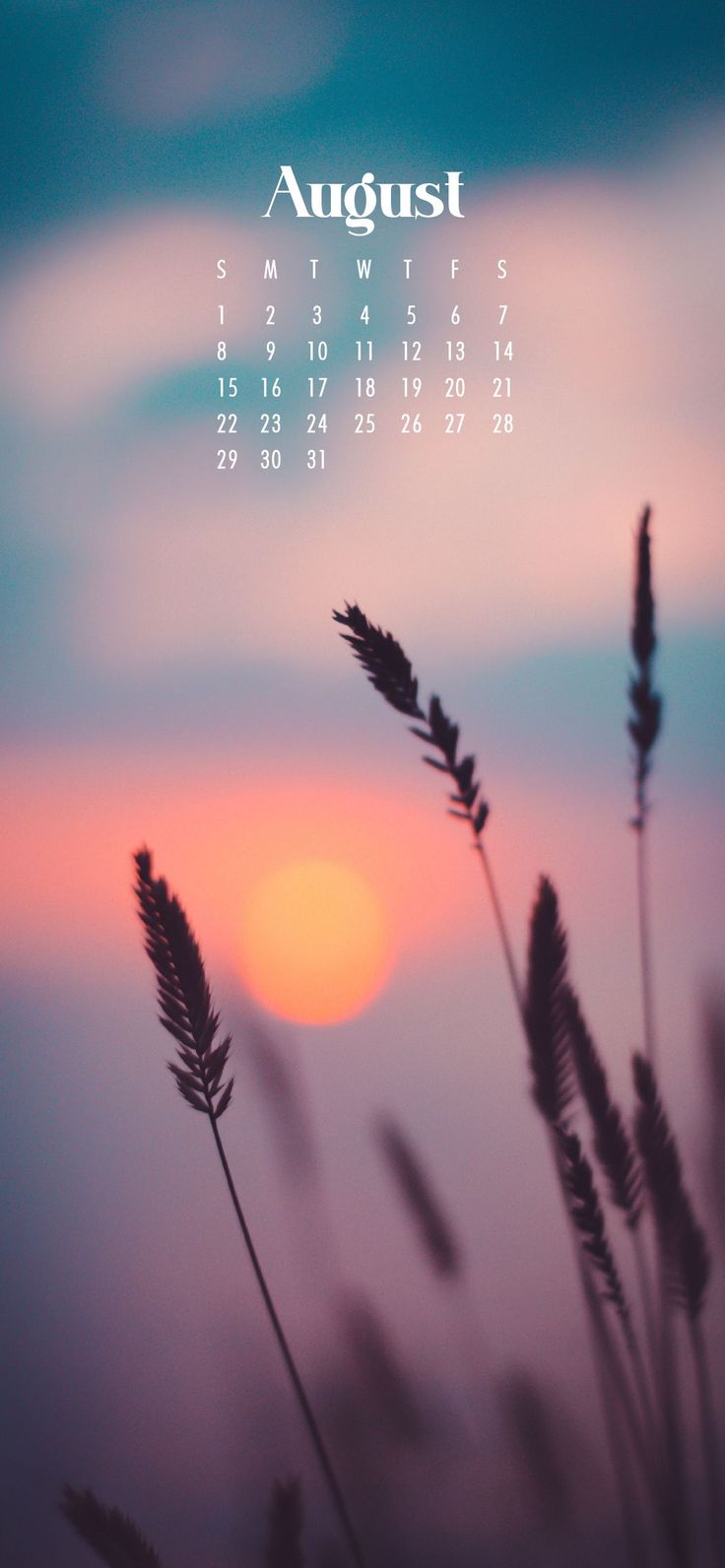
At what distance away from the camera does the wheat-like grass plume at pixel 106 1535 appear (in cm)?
35

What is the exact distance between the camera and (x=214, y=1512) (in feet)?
3.08

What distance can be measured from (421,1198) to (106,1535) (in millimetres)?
416

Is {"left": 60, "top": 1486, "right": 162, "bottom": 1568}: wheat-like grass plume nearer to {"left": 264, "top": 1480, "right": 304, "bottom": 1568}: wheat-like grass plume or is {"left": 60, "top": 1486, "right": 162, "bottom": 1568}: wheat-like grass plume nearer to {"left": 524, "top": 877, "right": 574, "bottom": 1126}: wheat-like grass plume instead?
{"left": 264, "top": 1480, "right": 304, "bottom": 1568}: wheat-like grass plume

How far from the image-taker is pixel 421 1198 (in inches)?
29.0

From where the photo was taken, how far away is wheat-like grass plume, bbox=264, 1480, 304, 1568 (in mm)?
346

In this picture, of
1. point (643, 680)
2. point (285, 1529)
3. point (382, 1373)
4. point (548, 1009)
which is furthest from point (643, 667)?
point (382, 1373)

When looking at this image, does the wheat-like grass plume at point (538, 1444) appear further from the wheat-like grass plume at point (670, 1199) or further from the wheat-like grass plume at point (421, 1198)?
the wheat-like grass plume at point (670, 1199)

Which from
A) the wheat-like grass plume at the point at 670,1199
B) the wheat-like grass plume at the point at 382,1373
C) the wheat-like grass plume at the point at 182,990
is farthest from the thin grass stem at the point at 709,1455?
the wheat-like grass plume at the point at 182,990

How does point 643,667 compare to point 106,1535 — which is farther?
point 643,667

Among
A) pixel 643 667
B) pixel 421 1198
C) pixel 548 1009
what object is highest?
pixel 643 667

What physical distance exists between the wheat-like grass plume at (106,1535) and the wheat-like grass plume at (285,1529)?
4 centimetres

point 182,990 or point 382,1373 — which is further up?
Result: point 182,990

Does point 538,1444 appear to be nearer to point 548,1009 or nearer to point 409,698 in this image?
point 548,1009

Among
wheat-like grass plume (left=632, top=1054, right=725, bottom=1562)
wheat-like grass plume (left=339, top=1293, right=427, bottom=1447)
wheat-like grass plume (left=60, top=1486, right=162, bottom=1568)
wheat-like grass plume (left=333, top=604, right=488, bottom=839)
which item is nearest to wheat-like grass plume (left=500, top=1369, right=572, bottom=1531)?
wheat-like grass plume (left=339, top=1293, right=427, bottom=1447)
